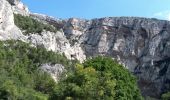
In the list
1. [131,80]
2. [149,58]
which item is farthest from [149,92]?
[131,80]

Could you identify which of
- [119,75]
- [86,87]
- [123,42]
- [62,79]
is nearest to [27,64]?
[62,79]

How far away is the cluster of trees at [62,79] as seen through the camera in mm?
42906

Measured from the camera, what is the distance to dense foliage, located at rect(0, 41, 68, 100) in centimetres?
10264

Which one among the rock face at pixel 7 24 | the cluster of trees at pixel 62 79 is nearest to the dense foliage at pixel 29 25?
the rock face at pixel 7 24

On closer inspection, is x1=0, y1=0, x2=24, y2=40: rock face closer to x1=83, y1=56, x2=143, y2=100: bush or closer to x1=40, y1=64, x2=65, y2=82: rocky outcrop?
x1=40, y1=64, x2=65, y2=82: rocky outcrop

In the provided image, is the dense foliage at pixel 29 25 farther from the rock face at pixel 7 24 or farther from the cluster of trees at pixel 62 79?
the cluster of trees at pixel 62 79

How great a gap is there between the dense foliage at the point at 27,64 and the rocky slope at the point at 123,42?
30.8 feet

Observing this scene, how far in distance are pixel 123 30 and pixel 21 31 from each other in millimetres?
35872

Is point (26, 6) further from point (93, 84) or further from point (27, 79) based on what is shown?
point (93, 84)

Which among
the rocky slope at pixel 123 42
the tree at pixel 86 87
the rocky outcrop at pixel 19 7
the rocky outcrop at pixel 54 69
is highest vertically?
the rocky outcrop at pixel 19 7

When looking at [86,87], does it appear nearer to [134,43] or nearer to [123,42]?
[134,43]

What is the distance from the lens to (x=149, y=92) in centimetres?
14588

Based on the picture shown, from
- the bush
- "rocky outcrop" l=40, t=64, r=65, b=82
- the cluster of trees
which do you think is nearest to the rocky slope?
the cluster of trees

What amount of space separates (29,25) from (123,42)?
3064 cm
